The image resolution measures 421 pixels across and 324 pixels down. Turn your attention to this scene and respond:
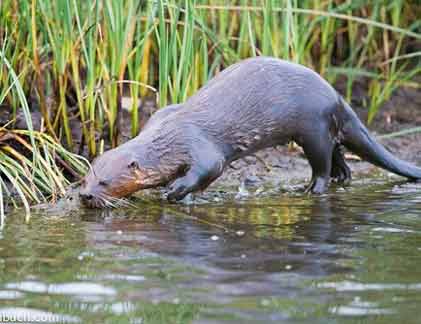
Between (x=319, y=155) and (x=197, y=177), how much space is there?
718 mm

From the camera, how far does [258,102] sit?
5098 mm

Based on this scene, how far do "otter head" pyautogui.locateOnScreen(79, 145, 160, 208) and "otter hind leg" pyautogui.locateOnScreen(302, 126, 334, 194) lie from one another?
0.80m

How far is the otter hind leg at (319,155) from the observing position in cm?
516

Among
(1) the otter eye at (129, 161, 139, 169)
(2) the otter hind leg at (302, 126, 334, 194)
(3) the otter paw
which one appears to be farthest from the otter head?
(2) the otter hind leg at (302, 126, 334, 194)

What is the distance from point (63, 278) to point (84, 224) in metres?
1.00

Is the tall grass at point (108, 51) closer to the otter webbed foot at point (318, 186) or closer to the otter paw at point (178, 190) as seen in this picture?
the otter paw at point (178, 190)

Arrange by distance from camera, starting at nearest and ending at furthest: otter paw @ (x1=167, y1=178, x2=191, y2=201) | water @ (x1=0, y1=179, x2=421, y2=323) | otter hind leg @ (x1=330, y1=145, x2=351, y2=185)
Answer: water @ (x1=0, y1=179, x2=421, y2=323)
otter paw @ (x1=167, y1=178, x2=191, y2=201)
otter hind leg @ (x1=330, y1=145, x2=351, y2=185)

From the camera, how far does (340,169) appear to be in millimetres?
5586

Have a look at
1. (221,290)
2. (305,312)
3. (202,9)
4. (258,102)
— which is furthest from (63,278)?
(202,9)

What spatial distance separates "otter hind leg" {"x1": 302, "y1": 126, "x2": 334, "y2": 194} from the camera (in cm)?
516

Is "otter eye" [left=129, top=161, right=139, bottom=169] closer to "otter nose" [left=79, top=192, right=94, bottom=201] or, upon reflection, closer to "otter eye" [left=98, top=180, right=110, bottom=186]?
"otter eye" [left=98, top=180, right=110, bottom=186]

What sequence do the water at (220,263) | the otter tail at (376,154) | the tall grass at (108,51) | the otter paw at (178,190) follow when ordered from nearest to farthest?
the water at (220,263)
the otter paw at (178,190)
the tall grass at (108,51)
the otter tail at (376,154)

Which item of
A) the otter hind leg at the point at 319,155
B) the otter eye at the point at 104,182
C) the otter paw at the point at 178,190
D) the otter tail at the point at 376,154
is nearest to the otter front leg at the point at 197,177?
the otter paw at the point at 178,190

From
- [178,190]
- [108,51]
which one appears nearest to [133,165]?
[178,190]
